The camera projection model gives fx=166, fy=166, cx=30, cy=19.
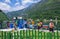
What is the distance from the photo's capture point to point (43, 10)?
11.3ft

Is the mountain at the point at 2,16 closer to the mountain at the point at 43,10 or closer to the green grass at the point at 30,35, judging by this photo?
the mountain at the point at 43,10

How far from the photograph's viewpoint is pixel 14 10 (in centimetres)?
346

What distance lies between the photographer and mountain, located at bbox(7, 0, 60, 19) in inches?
135

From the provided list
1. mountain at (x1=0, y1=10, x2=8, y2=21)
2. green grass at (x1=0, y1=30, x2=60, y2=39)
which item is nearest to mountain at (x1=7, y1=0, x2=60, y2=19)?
mountain at (x1=0, y1=10, x2=8, y2=21)

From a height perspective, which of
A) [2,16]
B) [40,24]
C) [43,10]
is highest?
[43,10]

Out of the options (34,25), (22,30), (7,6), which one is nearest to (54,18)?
(34,25)

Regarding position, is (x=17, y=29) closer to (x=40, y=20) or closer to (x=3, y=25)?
(x=3, y=25)

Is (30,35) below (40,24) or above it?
below

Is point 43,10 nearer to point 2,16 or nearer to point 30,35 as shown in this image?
point 30,35

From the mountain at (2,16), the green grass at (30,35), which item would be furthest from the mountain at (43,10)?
the green grass at (30,35)

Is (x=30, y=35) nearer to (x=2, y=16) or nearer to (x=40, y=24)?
(x=40, y=24)

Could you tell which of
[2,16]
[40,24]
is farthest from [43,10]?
[2,16]

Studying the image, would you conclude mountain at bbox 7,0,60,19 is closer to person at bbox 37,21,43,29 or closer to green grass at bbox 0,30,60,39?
person at bbox 37,21,43,29

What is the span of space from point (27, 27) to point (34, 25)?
0.15m
